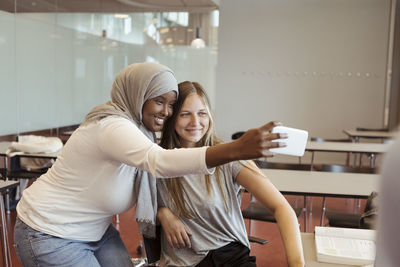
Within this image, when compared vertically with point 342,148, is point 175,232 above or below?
above

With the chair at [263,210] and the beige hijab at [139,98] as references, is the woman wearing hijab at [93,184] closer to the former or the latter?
the beige hijab at [139,98]

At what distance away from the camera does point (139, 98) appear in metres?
1.62

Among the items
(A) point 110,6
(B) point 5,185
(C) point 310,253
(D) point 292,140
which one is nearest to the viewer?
(D) point 292,140

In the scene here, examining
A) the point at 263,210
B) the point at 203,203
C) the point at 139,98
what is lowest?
the point at 263,210

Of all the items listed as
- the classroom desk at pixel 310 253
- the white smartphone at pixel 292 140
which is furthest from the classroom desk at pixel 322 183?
the white smartphone at pixel 292 140

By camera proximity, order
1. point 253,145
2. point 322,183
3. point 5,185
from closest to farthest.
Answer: point 253,145
point 5,185
point 322,183

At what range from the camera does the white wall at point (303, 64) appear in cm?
851

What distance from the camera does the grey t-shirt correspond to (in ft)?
6.03

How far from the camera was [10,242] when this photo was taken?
4.11m

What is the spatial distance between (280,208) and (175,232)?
446 mm

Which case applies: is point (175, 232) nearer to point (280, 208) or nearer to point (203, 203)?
point (203, 203)

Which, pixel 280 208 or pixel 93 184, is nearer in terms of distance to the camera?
pixel 93 184

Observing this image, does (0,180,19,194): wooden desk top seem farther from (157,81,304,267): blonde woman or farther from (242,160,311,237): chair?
(242,160,311,237): chair

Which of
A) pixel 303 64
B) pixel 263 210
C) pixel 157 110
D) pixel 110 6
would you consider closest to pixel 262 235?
pixel 263 210
